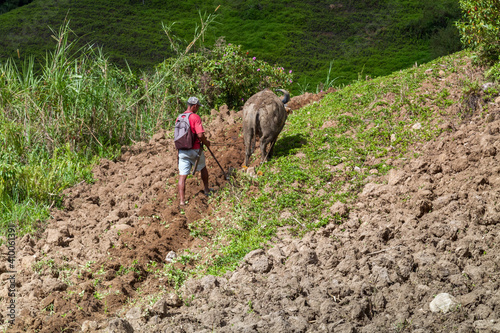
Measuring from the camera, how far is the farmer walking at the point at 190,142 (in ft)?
21.9

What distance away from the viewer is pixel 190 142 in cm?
668

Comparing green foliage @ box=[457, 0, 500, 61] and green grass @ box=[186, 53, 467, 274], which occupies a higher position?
green foliage @ box=[457, 0, 500, 61]

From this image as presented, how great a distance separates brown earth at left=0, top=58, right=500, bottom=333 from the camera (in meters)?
4.16

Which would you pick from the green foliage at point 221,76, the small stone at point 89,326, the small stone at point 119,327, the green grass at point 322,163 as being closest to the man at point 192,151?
the green grass at point 322,163

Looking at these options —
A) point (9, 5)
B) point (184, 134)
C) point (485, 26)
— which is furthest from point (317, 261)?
point (9, 5)

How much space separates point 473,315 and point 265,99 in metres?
4.45

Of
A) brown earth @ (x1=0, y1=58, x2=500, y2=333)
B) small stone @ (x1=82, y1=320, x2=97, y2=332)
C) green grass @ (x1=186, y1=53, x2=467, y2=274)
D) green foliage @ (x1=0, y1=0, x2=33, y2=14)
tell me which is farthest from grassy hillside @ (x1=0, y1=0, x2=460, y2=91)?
small stone @ (x1=82, y1=320, x2=97, y2=332)

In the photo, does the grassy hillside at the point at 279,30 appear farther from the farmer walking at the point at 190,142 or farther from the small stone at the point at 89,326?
the small stone at the point at 89,326

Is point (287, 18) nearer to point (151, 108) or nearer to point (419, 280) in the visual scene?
point (151, 108)

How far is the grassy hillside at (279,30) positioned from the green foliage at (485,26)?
6.17 m

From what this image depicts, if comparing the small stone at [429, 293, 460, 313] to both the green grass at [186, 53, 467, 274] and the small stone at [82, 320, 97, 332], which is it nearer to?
the green grass at [186, 53, 467, 274]

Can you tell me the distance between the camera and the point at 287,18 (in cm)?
1767

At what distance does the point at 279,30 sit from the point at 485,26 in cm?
1030

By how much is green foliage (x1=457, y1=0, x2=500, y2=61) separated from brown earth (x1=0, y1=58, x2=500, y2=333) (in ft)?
2.10
